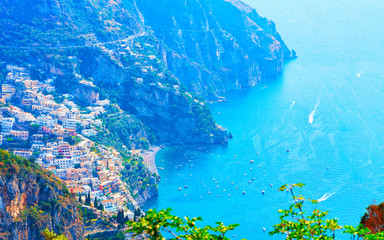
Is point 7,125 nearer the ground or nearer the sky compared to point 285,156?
nearer the sky

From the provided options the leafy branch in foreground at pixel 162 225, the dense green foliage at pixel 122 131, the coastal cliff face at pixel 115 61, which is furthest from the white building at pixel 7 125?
the leafy branch in foreground at pixel 162 225

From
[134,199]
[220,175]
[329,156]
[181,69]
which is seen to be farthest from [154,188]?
[181,69]

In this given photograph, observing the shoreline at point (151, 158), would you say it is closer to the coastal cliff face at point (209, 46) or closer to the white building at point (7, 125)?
the white building at point (7, 125)

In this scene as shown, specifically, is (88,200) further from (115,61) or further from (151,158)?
(115,61)

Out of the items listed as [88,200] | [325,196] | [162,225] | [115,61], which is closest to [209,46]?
[115,61]

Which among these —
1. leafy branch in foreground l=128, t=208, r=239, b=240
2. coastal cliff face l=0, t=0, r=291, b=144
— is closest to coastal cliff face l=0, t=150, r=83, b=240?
leafy branch in foreground l=128, t=208, r=239, b=240

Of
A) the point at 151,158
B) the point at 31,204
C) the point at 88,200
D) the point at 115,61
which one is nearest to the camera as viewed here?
the point at 31,204
